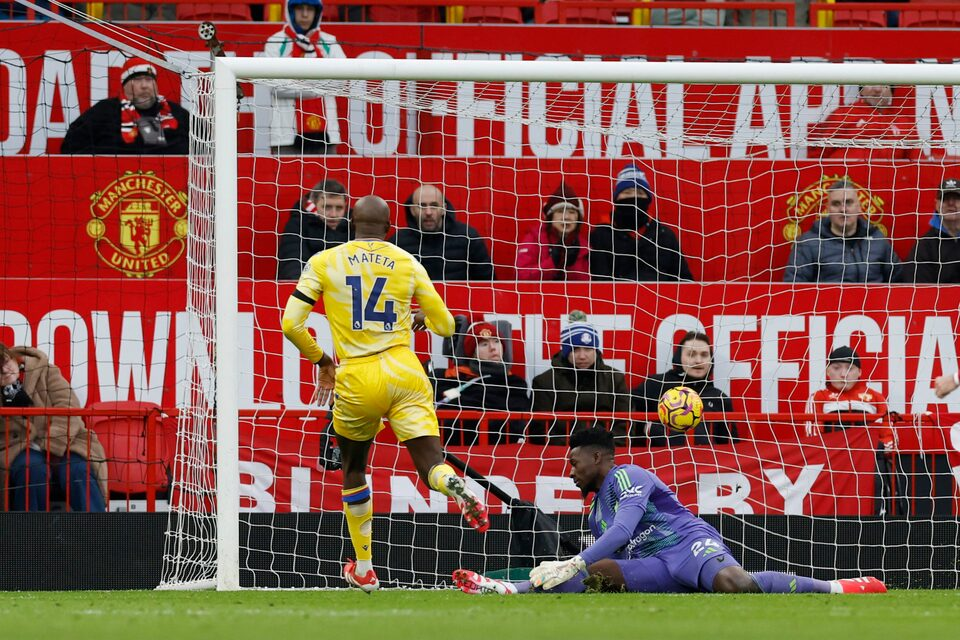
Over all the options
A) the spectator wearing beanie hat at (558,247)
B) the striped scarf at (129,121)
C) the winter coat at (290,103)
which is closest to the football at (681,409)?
the spectator wearing beanie hat at (558,247)

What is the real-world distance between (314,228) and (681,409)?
11.0ft

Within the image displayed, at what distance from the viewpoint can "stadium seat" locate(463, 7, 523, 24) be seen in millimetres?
13742

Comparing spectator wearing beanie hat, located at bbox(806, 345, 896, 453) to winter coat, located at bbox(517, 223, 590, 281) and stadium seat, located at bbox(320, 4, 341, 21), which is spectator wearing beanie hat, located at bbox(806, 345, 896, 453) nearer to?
winter coat, located at bbox(517, 223, 590, 281)

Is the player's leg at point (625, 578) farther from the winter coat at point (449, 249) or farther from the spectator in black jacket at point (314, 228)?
the spectator in black jacket at point (314, 228)

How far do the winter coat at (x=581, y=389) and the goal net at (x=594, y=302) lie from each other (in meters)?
0.02

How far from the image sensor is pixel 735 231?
37.8ft

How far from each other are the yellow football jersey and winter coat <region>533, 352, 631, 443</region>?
9.52 ft

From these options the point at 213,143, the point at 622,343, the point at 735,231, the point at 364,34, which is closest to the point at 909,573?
the point at 622,343

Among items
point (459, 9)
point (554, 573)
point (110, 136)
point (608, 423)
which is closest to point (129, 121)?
point (110, 136)

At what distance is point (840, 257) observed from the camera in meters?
10.7

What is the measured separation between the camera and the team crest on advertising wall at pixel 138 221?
37.8ft

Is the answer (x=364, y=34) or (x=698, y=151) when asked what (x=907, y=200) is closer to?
(x=698, y=151)

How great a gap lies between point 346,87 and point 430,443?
123 inches

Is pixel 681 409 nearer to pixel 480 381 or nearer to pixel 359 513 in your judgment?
pixel 480 381
